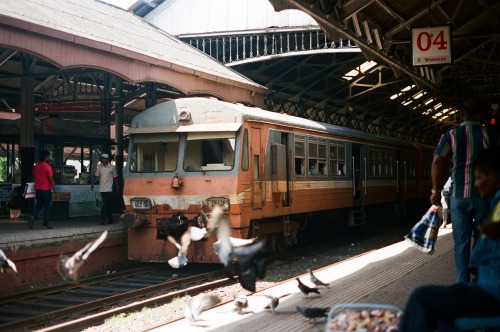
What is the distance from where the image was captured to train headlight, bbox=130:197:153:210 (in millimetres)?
10945

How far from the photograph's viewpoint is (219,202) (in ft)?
33.9

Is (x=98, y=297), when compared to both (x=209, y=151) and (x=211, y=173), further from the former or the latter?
(x=209, y=151)

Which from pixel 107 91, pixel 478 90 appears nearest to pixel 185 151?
pixel 107 91

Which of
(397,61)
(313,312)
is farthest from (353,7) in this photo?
(313,312)

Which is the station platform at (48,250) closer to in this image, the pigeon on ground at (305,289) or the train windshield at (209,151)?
the train windshield at (209,151)

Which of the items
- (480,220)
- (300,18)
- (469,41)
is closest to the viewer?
(480,220)

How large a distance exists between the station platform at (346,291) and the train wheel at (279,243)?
2.75m

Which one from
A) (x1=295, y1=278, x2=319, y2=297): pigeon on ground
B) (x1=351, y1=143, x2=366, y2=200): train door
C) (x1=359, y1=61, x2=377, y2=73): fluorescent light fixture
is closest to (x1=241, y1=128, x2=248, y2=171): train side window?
(x1=295, y1=278, x2=319, y2=297): pigeon on ground

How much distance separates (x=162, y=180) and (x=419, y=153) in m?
15.0

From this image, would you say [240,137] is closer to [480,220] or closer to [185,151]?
[185,151]

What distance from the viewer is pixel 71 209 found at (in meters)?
16.1

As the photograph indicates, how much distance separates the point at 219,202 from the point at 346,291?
4014 millimetres

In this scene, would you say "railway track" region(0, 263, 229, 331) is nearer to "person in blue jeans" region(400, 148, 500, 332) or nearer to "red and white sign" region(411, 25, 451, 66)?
"person in blue jeans" region(400, 148, 500, 332)

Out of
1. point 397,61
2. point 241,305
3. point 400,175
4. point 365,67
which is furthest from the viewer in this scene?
point 365,67
